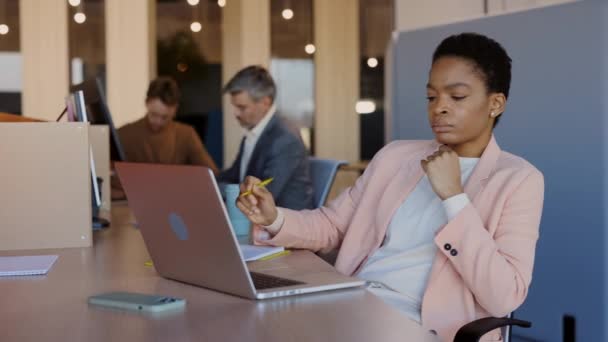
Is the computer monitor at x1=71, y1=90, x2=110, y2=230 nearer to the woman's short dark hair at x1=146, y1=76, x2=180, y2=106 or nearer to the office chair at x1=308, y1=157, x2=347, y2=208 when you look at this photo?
the office chair at x1=308, y1=157, x2=347, y2=208

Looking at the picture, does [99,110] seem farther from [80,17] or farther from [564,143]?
[80,17]

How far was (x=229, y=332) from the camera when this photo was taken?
1.37 metres

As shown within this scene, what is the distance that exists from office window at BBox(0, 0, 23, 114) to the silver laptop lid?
569 cm

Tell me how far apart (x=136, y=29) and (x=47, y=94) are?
3.01 feet

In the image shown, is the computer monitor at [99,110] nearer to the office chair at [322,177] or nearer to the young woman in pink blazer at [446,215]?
the office chair at [322,177]

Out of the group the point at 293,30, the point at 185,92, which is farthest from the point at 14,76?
the point at 293,30

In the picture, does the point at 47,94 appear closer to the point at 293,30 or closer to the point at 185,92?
the point at 185,92

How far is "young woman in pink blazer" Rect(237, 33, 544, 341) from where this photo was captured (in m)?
1.82

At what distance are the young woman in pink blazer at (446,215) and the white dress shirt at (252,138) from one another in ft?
5.57

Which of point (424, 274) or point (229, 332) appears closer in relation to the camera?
point (229, 332)

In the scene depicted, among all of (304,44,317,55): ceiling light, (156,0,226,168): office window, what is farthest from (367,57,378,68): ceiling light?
(156,0,226,168): office window

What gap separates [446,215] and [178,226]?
615mm

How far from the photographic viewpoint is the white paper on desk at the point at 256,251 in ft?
6.72

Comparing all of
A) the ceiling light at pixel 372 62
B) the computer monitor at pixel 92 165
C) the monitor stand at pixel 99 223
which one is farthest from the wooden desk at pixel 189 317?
the ceiling light at pixel 372 62
